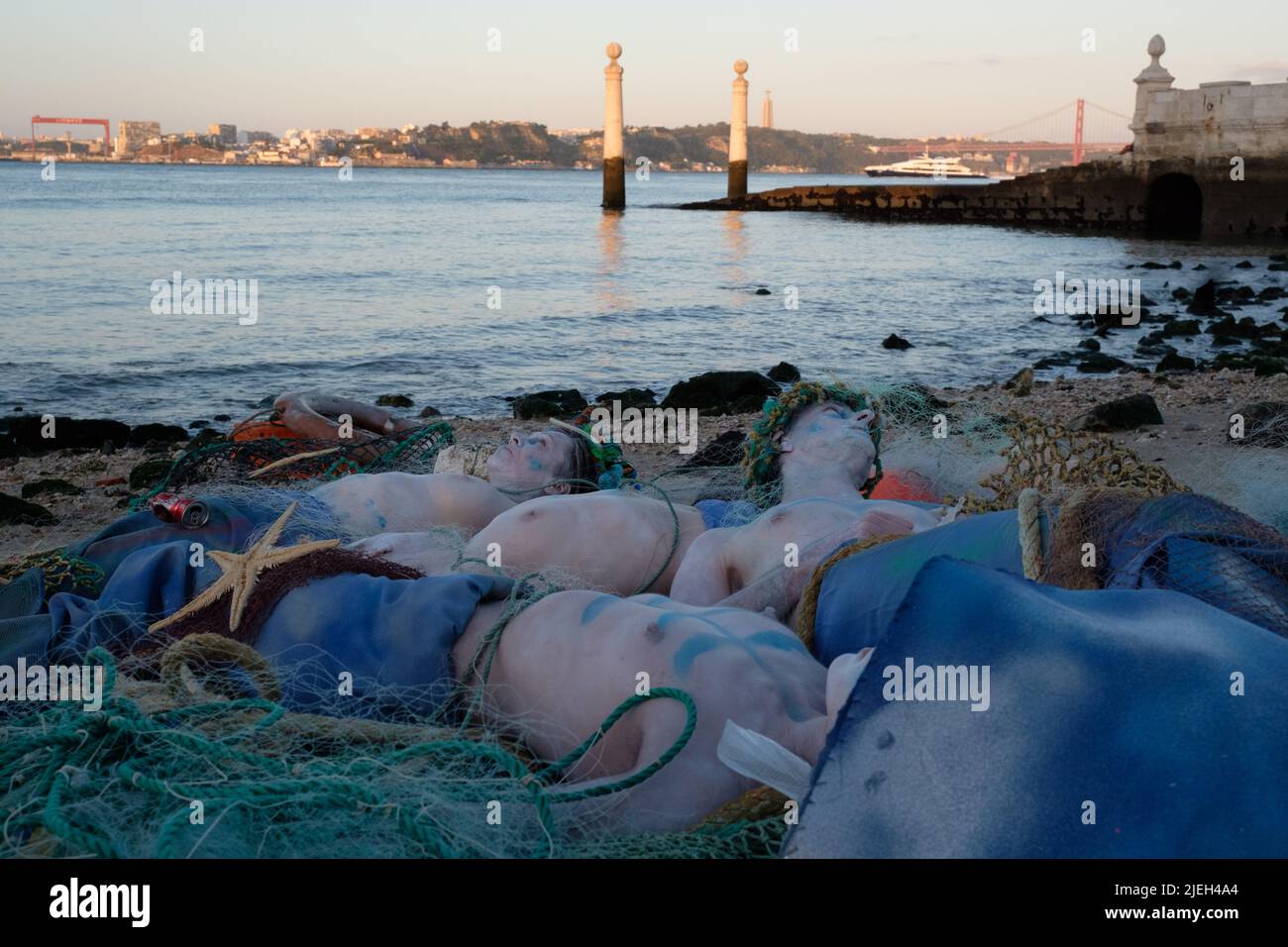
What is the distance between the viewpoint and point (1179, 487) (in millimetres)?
3730

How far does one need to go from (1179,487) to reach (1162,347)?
13828 millimetres

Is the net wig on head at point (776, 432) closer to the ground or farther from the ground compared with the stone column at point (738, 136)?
closer to the ground

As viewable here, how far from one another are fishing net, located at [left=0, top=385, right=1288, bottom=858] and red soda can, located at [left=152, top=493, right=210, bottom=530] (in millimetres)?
892

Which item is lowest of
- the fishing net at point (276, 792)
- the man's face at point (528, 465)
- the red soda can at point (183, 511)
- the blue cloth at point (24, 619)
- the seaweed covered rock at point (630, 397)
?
the fishing net at point (276, 792)

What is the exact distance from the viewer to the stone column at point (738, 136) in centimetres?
6272

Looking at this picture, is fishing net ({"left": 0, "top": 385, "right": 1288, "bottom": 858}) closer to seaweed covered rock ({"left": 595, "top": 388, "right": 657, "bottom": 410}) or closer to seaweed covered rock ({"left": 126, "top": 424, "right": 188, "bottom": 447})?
seaweed covered rock ({"left": 126, "top": 424, "right": 188, "bottom": 447})

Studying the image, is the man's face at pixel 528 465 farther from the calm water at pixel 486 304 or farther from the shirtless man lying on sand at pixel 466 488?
the calm water at pixel 486 304

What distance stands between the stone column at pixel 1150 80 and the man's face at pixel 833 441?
37.3m

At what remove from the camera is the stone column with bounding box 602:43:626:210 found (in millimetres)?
54969

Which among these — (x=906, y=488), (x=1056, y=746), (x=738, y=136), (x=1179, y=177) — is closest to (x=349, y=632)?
(x=1056, y=746)

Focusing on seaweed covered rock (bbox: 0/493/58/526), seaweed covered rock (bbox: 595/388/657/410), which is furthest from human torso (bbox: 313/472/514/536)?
seaweed covered rock (bbox: 595/388/657/410)

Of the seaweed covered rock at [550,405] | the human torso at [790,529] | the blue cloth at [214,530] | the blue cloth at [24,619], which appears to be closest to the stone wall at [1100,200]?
the seaweed covered rock at [550,405]

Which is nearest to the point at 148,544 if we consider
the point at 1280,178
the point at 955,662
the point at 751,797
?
the point at 751,797
